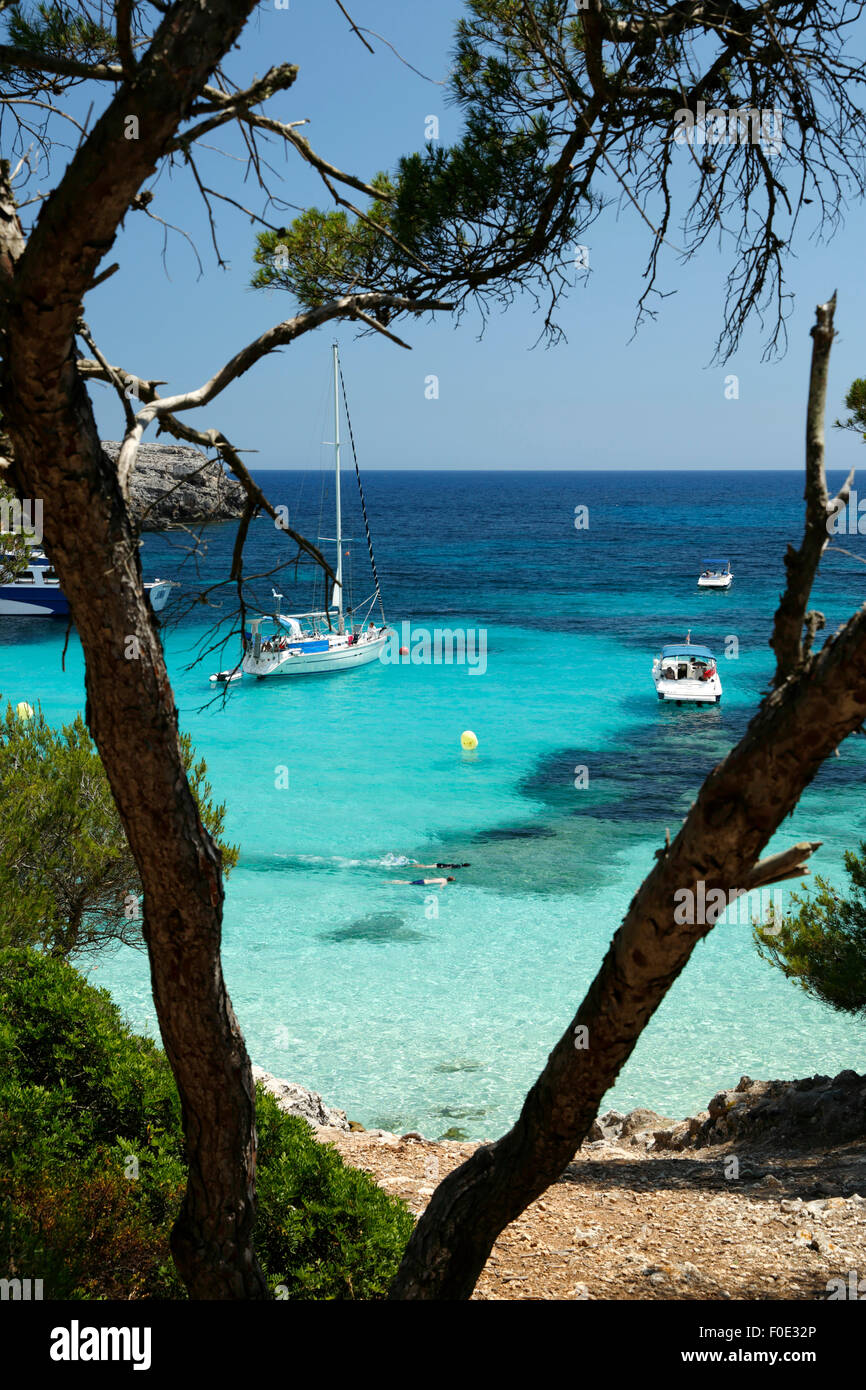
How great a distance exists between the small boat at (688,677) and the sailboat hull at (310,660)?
10769 mm

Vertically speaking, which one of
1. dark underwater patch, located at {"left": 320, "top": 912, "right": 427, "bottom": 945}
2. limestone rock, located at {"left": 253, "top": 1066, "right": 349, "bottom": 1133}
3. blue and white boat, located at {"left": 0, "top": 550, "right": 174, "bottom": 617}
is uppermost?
blue and white boat, located at {"left": 0, "top": 550, "right": 174, "bottom": 617}

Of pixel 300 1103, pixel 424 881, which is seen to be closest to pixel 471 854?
pixel 424 881

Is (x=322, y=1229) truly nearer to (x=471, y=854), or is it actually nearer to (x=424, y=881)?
(x=424, y=881)

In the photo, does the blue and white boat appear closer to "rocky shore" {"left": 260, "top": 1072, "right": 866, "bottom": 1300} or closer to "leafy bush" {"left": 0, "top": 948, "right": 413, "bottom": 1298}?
"rocky shore" {"left": 260, "top": 1072, "right": 866, "bottom": 1300}

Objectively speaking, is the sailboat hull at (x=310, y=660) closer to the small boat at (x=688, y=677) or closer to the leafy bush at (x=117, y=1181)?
the small boat at (x=688, y=677)

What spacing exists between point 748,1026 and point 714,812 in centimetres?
1192

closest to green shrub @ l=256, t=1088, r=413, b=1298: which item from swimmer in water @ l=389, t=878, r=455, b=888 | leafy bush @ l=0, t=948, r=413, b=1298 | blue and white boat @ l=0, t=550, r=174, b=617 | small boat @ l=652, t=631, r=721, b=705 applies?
leafy bush @ l=0, t=948, r=413, b=1298

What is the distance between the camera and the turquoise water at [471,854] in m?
12.2

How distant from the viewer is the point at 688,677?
102ft

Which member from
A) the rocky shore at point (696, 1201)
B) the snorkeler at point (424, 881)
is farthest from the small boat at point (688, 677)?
the rocky shore at point (696, 1201)

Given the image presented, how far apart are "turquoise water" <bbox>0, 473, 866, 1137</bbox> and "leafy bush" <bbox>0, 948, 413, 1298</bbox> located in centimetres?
222

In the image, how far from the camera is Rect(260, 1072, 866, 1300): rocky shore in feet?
15.0

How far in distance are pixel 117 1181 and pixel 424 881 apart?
13663mm
